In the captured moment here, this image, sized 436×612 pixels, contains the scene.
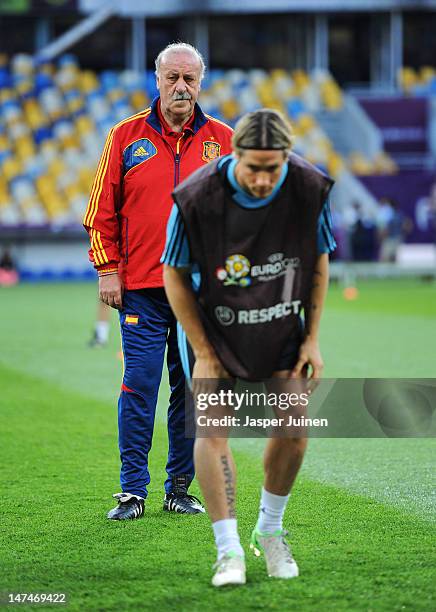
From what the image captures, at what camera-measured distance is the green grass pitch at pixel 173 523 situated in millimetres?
4648

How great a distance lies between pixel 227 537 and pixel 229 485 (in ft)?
0.66

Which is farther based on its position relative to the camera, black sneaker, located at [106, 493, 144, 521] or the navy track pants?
the navy track pants

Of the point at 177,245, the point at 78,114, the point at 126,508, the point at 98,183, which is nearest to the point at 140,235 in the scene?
the point at 98,183

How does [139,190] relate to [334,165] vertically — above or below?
Answer: above

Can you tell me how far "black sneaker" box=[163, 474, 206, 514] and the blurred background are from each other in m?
24.0

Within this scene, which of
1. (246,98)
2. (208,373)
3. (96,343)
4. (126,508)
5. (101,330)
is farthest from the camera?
(246,98)

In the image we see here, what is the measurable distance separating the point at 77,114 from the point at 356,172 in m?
8.01

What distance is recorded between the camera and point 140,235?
6188 mm

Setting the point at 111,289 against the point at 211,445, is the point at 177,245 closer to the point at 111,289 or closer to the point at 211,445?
the point at 211,445

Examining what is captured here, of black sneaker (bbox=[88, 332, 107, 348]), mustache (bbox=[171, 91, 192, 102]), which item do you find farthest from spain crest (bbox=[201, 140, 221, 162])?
black sneaker (bbox=[88, 332, 107, 348])

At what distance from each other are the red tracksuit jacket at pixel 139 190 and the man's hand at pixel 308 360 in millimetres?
1498

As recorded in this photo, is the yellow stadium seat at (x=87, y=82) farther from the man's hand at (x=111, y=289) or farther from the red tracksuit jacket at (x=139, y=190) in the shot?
the man's hand at (x=111, y=289)

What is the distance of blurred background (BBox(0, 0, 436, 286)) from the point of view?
105ft

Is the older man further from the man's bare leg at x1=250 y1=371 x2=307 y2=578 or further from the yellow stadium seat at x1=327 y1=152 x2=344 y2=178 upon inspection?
the yellow stadium seat at x1=327 y1=152 x2=344 y2=178
